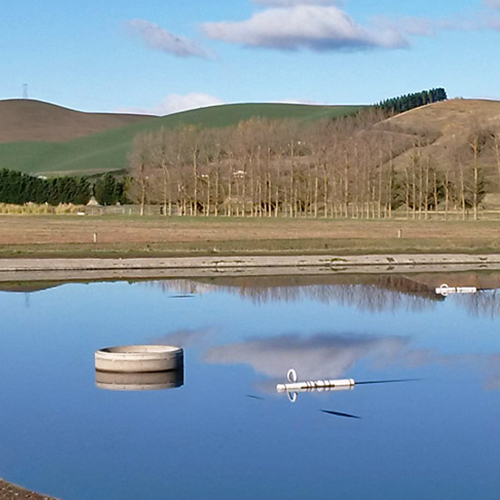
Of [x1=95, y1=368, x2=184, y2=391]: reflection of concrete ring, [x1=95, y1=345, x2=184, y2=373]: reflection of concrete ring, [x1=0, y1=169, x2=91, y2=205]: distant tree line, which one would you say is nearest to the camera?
[x1=95, y1=368, x2=184, y2=391]: reflection of concrete ring

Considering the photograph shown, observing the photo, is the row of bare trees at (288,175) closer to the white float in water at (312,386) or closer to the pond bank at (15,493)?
the white float in water at (312,386)

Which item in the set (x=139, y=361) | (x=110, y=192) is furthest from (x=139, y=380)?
(x=110, y=192)

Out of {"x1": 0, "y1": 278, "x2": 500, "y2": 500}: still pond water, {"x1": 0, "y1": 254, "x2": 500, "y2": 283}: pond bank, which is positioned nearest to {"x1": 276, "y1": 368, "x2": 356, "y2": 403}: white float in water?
{"x1": 0, "y1": 278, "x2": 500, "y2": 500}: still pond water

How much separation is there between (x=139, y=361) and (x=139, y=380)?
345 millimetres

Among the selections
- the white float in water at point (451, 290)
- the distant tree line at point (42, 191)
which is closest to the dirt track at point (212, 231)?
the white float in water at point (451, 290)

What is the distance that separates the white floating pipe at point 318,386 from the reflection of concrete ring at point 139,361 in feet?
6.30

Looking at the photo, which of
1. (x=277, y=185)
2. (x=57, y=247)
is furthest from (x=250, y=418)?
(x=277, y=185)

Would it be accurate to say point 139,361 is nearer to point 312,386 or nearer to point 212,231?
point 312,386

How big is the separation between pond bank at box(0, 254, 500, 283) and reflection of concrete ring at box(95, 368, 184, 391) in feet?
55.3

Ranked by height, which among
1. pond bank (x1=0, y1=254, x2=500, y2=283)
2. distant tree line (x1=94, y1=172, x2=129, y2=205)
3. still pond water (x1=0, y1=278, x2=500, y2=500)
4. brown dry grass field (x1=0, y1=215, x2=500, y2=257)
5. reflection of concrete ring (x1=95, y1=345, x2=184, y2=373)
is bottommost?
still pond water (x1=0, y1=278, x2=500, y2=500)

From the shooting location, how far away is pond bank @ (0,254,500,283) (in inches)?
1435

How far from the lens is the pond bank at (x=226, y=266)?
120ft

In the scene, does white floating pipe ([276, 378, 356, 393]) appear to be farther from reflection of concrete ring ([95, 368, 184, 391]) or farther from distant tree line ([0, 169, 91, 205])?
distant tree line ([0, 169, 91, 205])

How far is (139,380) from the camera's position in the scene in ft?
59.2
